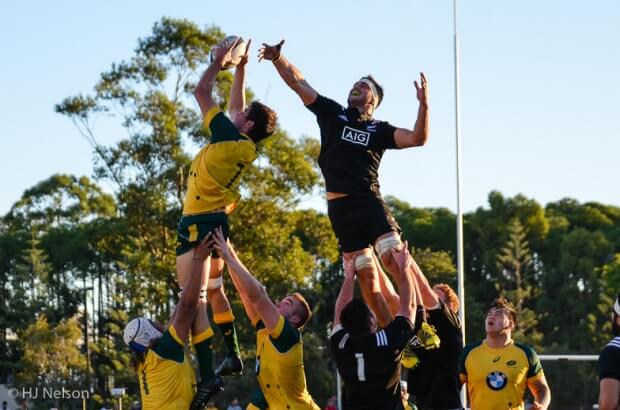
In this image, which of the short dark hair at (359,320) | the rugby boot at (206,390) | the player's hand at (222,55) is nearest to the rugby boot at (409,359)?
the rugby boot at (206,390)

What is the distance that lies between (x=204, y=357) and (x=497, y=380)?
307 centimetres

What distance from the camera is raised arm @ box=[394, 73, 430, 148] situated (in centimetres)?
1166

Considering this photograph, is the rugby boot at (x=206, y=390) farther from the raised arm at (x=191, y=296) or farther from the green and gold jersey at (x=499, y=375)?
the green and gold jersey at (x=499, y=375)

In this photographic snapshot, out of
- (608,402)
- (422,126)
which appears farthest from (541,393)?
(608,402)

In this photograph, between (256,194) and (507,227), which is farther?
(507,227)

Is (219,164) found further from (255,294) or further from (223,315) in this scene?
(255,294)

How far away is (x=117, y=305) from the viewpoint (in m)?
72.9

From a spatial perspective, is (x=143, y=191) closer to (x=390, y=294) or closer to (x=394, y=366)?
(x=390, y=294)

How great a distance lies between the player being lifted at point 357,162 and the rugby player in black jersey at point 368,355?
239 centimetres

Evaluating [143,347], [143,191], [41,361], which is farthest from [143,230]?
[143,347]

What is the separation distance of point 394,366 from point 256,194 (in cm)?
3479

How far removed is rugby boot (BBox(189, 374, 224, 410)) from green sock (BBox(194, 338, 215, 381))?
0.30 m

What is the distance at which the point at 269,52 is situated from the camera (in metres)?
12.3

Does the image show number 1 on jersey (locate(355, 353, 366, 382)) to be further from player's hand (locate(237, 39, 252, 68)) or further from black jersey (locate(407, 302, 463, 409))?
player's hand (locate(237, 39, 252, 68))
